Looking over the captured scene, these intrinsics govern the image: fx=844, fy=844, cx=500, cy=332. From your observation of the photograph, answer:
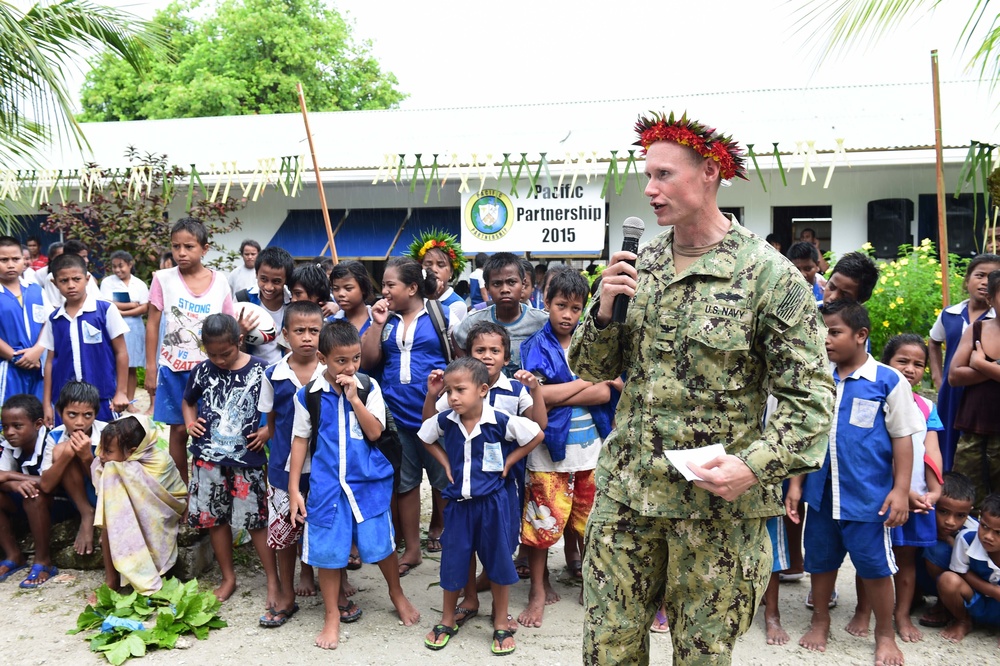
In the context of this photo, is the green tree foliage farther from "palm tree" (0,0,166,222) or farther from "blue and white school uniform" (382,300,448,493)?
"blue and white school uniform" (382,300,448,493)

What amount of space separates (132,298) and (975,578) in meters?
7.79

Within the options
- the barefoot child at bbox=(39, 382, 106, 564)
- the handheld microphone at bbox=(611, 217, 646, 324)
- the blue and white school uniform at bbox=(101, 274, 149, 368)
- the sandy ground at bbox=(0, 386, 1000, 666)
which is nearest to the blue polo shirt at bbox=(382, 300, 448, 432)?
the sandy ground at bbox=(0, 386, 1000, 666)

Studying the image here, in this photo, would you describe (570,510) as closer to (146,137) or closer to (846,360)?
(846,360)

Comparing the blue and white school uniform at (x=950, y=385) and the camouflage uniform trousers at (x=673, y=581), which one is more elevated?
the blue and white school uniform at (x=950, y=385)

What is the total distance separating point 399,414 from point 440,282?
1.68m

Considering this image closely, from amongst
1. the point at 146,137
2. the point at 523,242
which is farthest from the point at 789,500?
the point at 146,137

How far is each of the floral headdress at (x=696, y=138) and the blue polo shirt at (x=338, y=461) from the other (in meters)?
2.19

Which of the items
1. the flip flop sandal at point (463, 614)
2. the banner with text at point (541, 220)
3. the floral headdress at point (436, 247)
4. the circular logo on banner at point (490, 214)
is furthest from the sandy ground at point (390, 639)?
the circular logo on banner at point (490, 214)

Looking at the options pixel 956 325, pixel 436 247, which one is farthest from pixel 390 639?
pixel 956 325

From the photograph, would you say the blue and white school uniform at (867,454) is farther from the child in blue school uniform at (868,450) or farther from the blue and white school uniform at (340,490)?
the blue and white school uniform at (340,490)

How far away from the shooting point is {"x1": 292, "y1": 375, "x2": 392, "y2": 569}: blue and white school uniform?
4.23 metres

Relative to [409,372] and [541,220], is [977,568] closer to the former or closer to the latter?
[409,372]

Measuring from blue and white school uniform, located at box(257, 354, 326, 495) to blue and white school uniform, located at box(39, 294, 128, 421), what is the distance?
164cm

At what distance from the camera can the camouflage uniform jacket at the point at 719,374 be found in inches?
96.3
